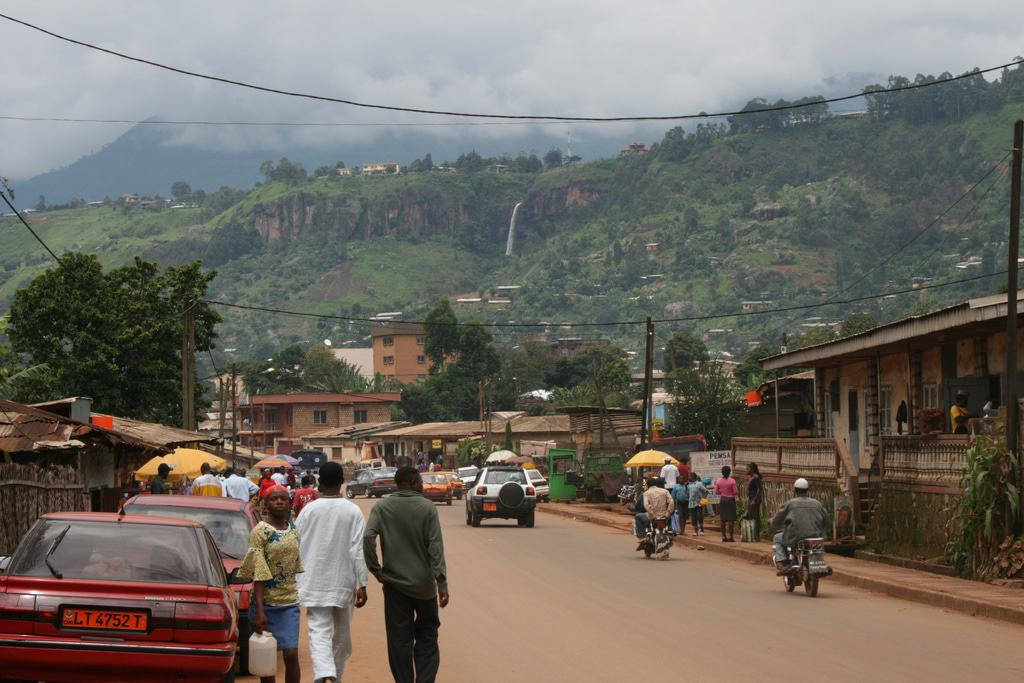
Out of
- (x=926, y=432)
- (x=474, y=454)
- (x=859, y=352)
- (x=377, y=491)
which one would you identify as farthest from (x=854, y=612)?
(x=474, y=454)

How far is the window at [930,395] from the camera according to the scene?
98.2ft

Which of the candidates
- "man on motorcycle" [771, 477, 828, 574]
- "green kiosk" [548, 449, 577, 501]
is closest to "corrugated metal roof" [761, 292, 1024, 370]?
"man on motorcycle" [771, 477, 828, 574]

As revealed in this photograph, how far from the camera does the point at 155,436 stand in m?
29.6

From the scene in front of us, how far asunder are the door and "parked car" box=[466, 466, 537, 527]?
8992mm

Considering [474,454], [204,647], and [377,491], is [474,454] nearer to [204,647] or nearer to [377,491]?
[377,491]

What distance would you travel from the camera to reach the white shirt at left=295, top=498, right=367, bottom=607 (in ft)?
34.4

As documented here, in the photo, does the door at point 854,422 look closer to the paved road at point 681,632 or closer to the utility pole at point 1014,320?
the paved road at point 681,632

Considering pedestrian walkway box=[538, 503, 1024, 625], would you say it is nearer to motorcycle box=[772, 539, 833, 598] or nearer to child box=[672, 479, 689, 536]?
motorcycle box=[772, 539, 833, 598]

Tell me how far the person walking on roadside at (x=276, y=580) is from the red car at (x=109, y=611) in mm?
495

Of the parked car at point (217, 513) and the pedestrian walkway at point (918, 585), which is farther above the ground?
the parked car at point (217, 513)

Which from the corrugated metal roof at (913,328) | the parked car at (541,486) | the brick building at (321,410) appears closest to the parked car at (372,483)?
the parked car at (541,486)

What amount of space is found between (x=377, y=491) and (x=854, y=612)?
1840 inches

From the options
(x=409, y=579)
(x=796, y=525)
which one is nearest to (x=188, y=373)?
(x=796, y=525)

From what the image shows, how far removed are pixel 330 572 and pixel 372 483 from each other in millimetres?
53944
